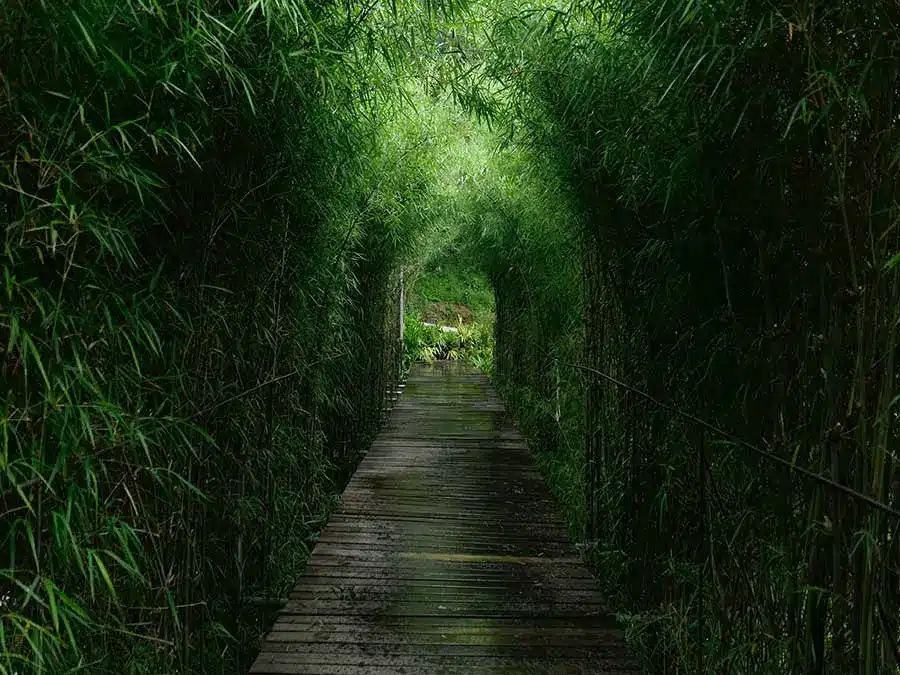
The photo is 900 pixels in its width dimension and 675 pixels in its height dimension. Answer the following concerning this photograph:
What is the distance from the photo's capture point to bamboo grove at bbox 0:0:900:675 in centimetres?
145

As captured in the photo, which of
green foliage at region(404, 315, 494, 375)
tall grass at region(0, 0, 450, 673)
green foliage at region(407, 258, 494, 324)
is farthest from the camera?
green foliage at region(407, 258, 494, 324)

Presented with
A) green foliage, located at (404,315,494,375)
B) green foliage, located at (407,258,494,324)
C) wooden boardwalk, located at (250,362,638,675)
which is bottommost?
wooden boardwalk, located at (250,362,638,675)

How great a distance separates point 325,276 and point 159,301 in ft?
5.89

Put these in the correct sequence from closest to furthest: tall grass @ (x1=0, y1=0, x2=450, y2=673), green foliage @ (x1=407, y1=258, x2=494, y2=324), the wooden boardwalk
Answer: tall grass @ (x1=0, y1=0, x2=450, y2=673), the wooden boardwalk, green foliage @ (x1=407, y1=258, x2=494, y2=324)

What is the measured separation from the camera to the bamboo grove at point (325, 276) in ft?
4.76

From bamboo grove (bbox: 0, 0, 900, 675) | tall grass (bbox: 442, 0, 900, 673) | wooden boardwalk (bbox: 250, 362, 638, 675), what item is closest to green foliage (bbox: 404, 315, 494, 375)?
wooden boardwalk (bbox: 250, 362, 638, 675)

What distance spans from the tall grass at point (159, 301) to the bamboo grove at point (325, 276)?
12 millimetres

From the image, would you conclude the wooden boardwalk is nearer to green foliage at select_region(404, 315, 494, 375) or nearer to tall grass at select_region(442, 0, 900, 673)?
tall grass at select_region(442, 0, 900, 673)

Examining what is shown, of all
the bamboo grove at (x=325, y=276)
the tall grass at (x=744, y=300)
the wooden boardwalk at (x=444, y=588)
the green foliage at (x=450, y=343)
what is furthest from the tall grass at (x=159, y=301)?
the green foliage at (x=450, y=343)

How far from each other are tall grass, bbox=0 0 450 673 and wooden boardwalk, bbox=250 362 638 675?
31 cm

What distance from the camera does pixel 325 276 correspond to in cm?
369

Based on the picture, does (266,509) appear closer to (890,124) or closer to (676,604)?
(676,604)

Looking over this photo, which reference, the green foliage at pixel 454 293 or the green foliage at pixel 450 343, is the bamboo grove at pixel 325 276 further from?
the green foliage at pixel 454 293

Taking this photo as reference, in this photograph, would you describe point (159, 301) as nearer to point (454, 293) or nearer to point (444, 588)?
point (444, 588)
